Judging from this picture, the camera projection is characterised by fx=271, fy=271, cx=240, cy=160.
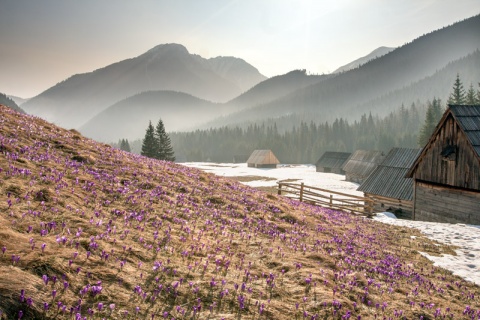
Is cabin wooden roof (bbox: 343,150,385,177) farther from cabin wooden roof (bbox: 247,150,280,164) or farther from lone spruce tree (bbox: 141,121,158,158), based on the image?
lone spruce tree (bbox: 141,121,158,158)

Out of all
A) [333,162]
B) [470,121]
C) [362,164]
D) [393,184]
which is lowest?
[393,184]

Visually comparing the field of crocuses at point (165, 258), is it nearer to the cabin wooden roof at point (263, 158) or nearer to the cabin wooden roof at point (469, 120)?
the cabin wooden roof at point (469, 120)

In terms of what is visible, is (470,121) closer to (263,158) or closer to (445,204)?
(445,204)

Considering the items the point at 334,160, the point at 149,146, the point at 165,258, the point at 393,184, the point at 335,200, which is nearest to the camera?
the point at 165,258

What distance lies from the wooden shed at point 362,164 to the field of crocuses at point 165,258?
2402 inches

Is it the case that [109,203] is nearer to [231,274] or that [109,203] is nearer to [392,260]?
[231,274]

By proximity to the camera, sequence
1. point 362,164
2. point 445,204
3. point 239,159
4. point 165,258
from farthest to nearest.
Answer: point 239,159 → point 362,164 → point 445,204 → point 165,258

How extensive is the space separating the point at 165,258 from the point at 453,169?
2262 cm

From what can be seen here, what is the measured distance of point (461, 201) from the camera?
20.1 metres

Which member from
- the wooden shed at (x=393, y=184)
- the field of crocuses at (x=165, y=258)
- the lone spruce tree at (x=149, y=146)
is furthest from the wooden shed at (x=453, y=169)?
the lone spruce tree at (x=149, y=146)

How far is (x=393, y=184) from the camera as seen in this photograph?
31453 millimetres

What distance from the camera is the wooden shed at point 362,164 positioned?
222 ft

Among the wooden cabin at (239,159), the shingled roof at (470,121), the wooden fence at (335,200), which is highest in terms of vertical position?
the shingled roof at (470,121)

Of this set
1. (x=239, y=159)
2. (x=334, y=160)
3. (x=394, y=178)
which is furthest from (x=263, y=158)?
(x=394, y=178)
